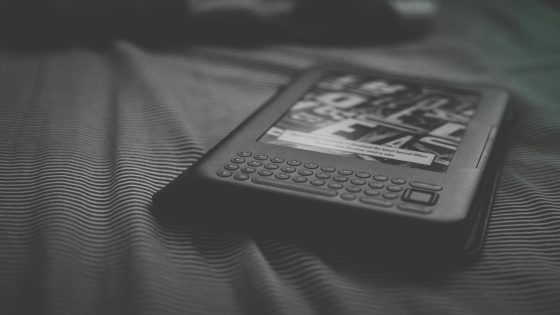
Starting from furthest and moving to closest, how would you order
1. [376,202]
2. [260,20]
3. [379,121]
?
[260,20] → [379,121] → [376,202]

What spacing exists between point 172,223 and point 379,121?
0.23 meters

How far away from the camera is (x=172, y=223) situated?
425 mm

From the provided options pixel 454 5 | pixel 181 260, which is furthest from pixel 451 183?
pixel 454 5

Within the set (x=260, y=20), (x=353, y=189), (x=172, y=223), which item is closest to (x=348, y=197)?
(x=353, y=189)

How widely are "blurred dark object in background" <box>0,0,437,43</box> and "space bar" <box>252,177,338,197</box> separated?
1.56 ft

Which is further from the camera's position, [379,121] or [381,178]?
[379,121]

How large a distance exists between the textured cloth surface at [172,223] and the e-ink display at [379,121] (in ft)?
0.22

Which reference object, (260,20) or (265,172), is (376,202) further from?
(260,20)

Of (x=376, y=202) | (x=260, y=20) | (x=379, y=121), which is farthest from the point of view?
(x=260, y=20)

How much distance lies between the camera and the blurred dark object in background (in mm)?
811

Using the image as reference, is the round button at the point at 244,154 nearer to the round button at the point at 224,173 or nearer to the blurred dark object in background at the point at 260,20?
the round button at the point at 224,173

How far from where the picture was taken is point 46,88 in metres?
0.65

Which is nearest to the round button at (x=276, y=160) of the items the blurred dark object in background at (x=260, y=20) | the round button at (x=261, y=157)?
the round button at (x=261, y=157)

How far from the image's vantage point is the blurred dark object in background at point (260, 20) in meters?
0.81
